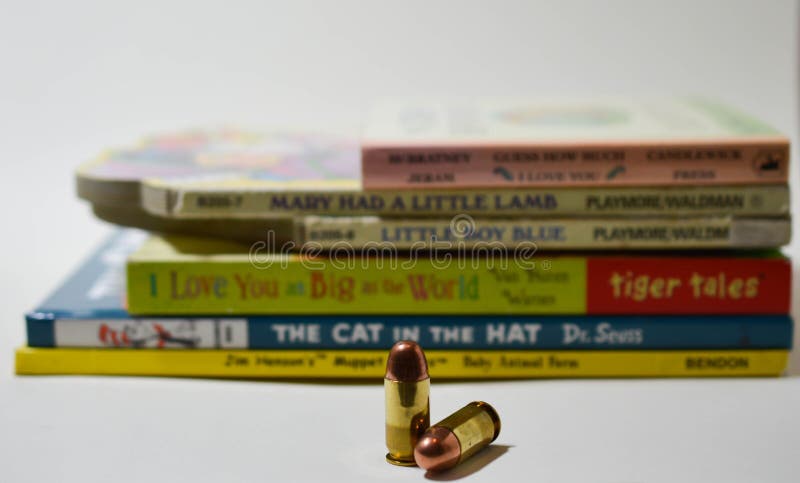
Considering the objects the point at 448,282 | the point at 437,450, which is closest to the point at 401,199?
the point at 448,282

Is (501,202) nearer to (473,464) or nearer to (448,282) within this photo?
(448,282)

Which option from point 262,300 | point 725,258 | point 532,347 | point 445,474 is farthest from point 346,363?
point 725,258

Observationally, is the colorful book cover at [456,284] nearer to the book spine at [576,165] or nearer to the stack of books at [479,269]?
the stack of books at [479,269]

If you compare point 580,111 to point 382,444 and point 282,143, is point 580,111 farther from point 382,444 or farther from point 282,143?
point 382,444

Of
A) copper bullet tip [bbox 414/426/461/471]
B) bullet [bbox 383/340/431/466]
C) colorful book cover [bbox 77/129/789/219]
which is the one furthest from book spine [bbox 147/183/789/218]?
copper bullet tip [bbox 414/426/461/471]

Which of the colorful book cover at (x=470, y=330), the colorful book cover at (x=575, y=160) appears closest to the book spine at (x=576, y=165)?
the colorful book cover at (x=575, y=160)

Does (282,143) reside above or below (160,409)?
above
